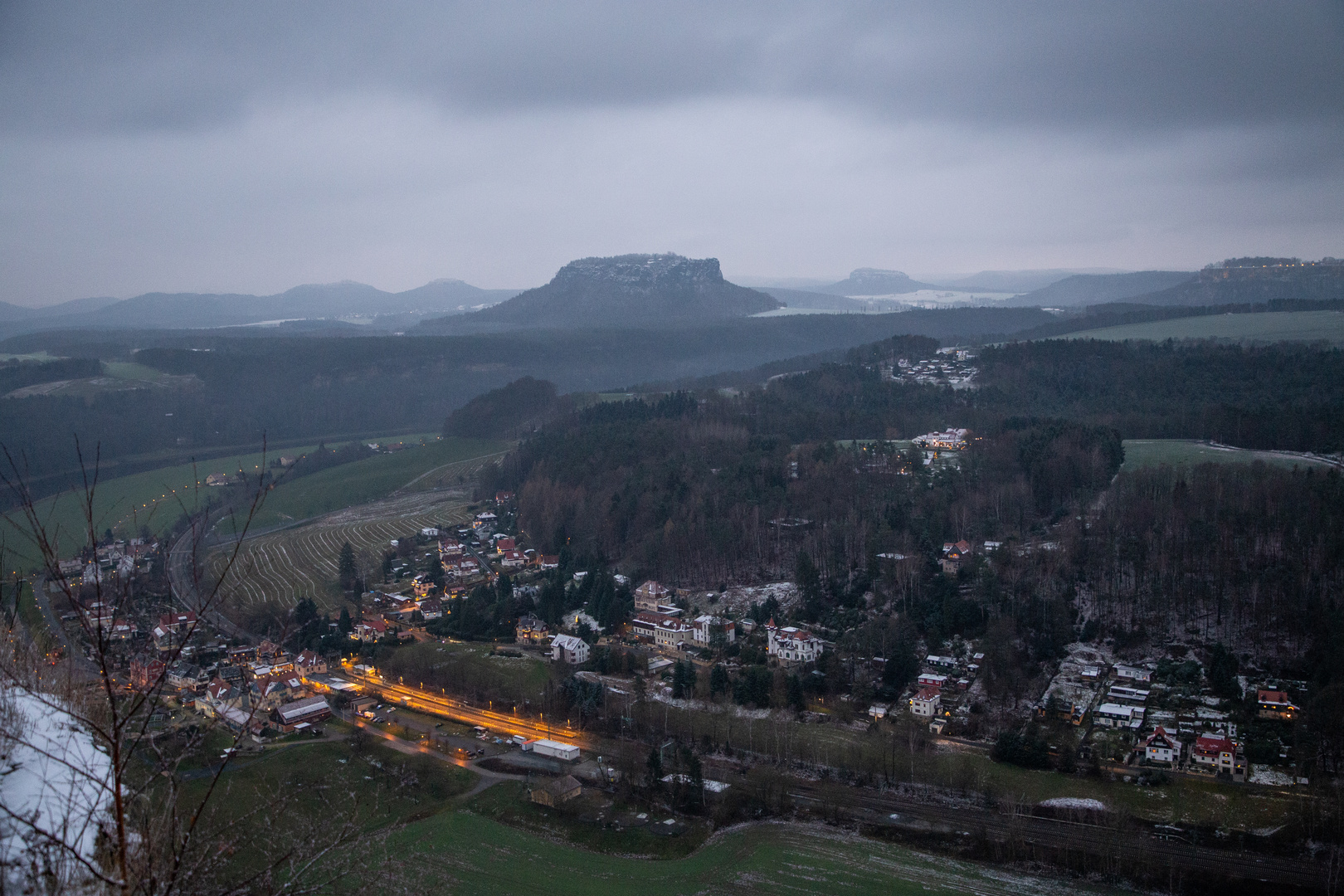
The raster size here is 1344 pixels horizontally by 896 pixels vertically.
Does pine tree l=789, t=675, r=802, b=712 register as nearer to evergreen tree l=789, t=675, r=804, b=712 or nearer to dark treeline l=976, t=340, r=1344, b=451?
evergreen tree l=789, t=675, r=804, b=712

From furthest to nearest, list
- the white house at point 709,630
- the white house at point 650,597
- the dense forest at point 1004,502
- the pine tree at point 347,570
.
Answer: the pine tree at point 347,570 < the white house at point 650,597 < the white house at point 709,630 < the dense forest at point 1004,502

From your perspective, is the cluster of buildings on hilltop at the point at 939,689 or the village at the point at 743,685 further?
the cluster of buildings on hilltop at the point at 939,689

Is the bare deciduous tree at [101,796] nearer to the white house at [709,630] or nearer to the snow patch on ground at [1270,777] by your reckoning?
the snow patch on ground at [1270,777]

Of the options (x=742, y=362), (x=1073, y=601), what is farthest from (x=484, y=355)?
(x=1073, y=601)

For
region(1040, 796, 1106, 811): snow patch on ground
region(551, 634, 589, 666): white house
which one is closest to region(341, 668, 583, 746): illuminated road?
region(551, 634, 589, 666): white house

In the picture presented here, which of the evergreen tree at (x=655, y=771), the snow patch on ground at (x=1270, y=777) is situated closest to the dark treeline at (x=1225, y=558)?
the snow patch on ground at (x=1270, y=777)

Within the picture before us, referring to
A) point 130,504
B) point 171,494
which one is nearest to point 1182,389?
point 171,494

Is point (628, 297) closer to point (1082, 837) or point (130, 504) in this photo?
point (130, 504)
